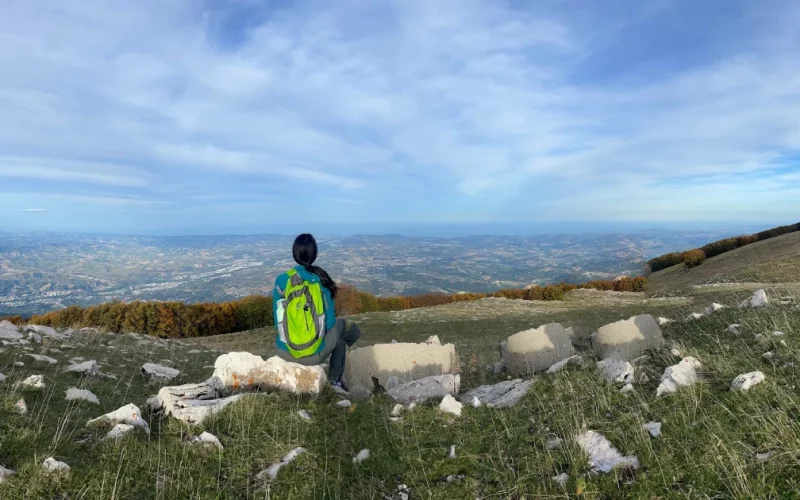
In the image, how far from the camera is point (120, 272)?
157 m

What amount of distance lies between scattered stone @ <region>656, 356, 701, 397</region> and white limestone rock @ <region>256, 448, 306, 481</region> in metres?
5.45

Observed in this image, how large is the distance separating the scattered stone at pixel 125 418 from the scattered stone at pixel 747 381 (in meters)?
8.73

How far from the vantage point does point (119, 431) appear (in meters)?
5.93

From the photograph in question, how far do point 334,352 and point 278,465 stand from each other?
16.1 feet

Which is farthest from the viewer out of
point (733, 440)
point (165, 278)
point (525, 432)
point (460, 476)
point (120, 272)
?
point (120, 272)

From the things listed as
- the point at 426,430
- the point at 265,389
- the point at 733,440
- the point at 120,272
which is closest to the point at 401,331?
the point at 265,389

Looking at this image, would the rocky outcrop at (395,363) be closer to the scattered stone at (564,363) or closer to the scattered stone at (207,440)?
the scattered stone at (564,363)

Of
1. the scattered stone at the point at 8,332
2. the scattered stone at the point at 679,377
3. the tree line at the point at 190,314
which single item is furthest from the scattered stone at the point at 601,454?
the tree line at the point at 190,314

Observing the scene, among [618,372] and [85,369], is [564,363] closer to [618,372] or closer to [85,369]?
[618,372]

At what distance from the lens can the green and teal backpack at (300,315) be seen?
8.76 m

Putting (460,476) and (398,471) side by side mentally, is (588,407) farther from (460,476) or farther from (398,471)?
(398,471)

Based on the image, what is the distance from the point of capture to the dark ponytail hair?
8.96 metres

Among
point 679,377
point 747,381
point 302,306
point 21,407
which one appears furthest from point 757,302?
point 21,407

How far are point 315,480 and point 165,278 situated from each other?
156 m
